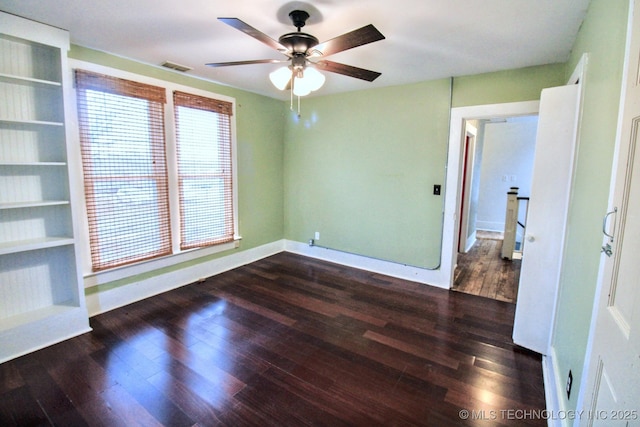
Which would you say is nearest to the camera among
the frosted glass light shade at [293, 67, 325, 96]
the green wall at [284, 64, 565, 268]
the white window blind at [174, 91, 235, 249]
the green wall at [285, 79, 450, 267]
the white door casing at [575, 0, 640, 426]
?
the white door casing at [575, 0, 640, 426]

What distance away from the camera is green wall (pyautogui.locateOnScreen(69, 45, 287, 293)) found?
4.06 meters

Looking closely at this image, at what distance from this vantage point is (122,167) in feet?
9.50

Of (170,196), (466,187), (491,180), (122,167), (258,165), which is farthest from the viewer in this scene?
(491,180)

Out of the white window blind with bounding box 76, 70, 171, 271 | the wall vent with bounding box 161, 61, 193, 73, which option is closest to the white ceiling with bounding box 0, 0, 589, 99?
the wall vent with bounding box 161, 61, 193, 73

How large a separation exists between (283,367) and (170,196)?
230cm

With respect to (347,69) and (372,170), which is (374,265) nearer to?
(372,170)

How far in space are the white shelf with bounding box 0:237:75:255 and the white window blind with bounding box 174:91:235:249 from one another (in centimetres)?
119

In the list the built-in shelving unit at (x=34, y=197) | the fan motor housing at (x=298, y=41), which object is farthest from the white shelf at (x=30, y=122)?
the fan motor housing at (x=298, y=41)

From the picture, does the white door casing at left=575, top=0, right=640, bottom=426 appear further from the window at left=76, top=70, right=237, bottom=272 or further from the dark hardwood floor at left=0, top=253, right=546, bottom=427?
the window at left=76, top=70, right=237, bottom=272

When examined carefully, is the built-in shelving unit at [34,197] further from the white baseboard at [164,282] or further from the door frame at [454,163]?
the door frame at [454,163]

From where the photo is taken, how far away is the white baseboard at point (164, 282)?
113 inches

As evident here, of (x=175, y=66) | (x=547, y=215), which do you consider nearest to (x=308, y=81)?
(x=175, y=66)

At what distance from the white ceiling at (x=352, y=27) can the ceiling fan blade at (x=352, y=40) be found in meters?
0.27

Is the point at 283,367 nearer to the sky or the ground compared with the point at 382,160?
nearer to the ground
